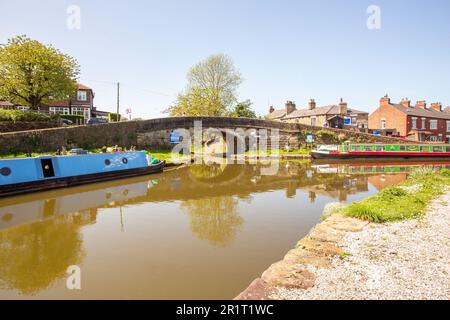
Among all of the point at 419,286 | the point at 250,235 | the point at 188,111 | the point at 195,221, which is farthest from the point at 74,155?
the point at 188,111

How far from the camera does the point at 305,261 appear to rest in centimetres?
412

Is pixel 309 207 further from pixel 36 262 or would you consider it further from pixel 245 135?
pixel 245 135

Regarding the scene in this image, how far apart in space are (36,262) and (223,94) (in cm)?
2996

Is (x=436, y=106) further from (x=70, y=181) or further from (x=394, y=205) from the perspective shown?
(x=70, y=181)

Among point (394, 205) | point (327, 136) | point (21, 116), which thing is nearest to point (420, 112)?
point (327, 136)

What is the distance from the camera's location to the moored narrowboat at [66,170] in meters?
10.5

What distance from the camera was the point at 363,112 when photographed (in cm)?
4084

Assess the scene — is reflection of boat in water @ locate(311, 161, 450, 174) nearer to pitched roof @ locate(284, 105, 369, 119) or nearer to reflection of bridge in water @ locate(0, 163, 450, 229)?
reflection of bridge in water @ locate(0, 163, 450, 229)

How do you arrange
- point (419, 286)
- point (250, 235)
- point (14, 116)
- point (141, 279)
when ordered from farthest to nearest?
1. point (14, 116)
2. point (250, 235)
3. point (141, 279)
4. point (419, 286)

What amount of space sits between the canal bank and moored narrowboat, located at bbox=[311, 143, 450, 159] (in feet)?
64.0

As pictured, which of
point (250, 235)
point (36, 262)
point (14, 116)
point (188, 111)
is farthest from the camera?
point (188, 111)

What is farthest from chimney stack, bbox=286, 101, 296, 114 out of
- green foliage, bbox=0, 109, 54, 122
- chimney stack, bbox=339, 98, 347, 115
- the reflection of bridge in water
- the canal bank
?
the canal bank

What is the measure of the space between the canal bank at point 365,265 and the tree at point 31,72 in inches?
843

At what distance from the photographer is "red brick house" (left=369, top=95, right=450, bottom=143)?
34969 mm
